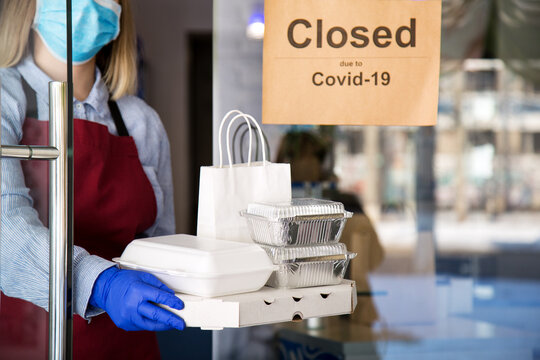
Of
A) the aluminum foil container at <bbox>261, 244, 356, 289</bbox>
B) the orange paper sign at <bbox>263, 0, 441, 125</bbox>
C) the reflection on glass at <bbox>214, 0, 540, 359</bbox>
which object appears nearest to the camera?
the aluminum foil container at <bbox>261, 244, 356, 289</bbox>

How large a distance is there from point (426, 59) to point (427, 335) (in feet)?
9.08

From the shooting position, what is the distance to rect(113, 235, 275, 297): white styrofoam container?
892 mm

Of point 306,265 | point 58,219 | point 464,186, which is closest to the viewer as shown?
point 58,219

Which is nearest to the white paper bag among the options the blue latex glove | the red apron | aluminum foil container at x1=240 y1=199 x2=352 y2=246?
aluminum foil container at x1=240 y1=199 x2=352 y2=246

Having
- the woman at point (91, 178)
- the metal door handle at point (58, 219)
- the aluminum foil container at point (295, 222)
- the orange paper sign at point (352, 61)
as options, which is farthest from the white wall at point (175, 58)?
the metal door handle at point (58, 219)

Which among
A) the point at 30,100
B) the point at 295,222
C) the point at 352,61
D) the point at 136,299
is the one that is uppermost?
the point at 352,61

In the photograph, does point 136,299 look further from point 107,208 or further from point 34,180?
point 107,208

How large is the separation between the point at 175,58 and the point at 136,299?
2.06ft

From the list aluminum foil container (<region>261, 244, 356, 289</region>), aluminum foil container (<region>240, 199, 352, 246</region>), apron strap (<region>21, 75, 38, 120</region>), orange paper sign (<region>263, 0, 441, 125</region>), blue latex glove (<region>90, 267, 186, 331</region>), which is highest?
orange paper sign (<region>263, 0, 441, 125</region>)

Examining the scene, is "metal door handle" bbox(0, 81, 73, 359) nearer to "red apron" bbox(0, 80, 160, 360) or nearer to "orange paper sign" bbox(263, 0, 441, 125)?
"red apron" bbox(0, 80, 160, 360)

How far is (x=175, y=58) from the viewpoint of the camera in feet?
4.49

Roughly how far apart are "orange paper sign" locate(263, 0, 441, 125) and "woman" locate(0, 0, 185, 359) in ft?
0.96

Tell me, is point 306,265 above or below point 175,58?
below

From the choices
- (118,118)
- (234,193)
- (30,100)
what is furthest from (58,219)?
(118,118)
